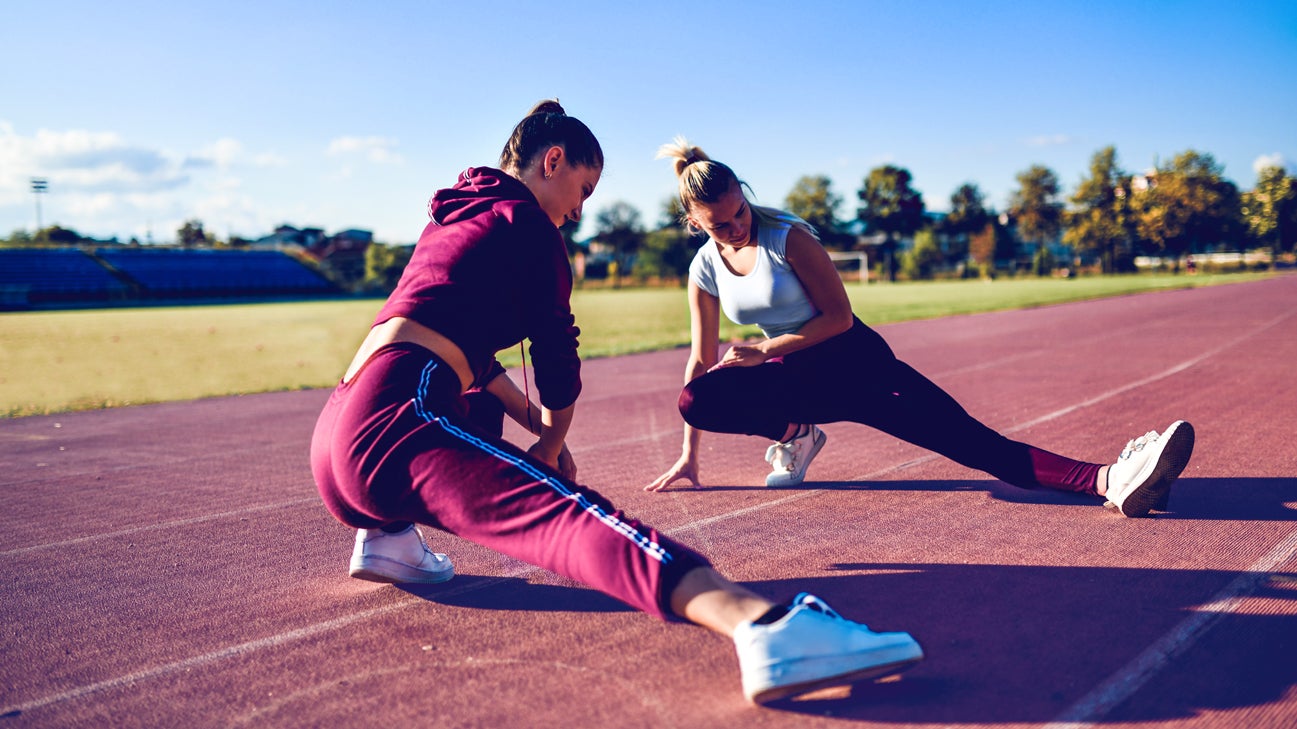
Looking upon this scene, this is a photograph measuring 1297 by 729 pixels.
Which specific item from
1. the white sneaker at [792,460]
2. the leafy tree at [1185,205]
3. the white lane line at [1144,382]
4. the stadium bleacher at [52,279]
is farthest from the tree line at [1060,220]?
the white sneaker at [792,460]

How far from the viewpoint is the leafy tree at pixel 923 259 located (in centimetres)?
8400

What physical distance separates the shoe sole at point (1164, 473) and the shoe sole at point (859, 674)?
229 cm

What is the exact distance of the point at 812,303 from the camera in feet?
15.2

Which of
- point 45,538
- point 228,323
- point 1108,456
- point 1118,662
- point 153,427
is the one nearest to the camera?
point 1118,662

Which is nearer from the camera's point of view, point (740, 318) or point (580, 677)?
point (580, 677)

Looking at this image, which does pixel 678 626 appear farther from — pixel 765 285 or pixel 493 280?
pixel 765 285

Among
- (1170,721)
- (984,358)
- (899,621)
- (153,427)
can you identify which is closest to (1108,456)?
(899,621)

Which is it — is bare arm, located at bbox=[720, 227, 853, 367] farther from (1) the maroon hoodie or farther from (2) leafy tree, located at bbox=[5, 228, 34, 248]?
(2) leafy tree, located at bbox=[5, 228, 34, 248]

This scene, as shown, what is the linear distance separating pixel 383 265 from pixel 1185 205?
65846 mm

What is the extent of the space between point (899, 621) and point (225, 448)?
19.9 ft

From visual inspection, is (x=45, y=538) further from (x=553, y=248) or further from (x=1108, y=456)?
(x=1108, y=456)

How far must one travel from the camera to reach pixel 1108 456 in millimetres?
5836

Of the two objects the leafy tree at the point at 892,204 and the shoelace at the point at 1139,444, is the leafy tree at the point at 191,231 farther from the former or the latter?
the shoelace at the point at 1139,444

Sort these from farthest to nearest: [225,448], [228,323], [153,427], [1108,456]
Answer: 1. [228,323]
2. [153,427]
3. [225,448]
4. [1108,456]
